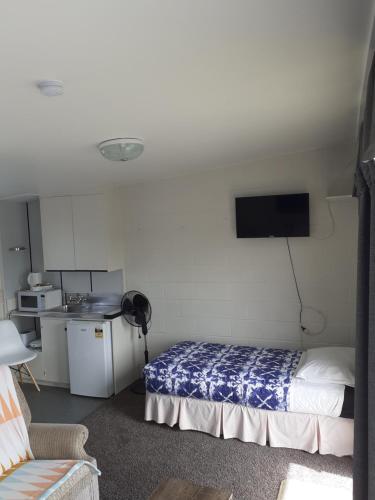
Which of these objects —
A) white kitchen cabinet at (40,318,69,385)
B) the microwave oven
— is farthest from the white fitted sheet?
the microwave oven

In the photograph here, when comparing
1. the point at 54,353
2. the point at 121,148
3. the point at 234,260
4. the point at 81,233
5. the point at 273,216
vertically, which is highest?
the point at 121,148

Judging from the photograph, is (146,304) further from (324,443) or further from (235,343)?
(324,443)

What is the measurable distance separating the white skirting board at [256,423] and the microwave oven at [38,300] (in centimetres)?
199

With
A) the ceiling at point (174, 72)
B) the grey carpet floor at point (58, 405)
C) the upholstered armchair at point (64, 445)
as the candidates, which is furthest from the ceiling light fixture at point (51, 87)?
the grey carpet floor at point (58, 405)

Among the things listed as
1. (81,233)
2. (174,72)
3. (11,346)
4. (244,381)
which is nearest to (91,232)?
(81,233)

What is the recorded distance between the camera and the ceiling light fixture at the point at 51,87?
168 cm

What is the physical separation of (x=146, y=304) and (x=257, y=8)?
11.4 feet

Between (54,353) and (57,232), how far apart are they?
56.8 inches

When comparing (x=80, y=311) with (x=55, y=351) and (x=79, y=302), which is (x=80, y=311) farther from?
(x=55, y=351)

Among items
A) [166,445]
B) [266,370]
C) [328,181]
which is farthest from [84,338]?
[328,181]

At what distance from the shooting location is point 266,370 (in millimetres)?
3387

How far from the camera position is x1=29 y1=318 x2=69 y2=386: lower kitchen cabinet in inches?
179

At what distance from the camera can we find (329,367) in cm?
318

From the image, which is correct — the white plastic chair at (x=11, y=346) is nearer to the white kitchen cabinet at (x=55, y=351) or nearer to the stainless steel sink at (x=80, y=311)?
the white kitchen cabinet at (x=55, y=351)
